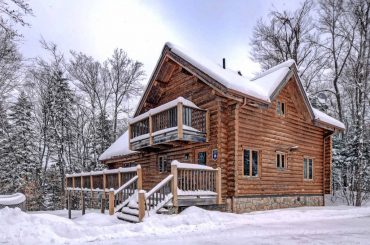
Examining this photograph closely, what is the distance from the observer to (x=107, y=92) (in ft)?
131

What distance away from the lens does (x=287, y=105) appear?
20328mm

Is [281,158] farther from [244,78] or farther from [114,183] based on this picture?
[114,183]

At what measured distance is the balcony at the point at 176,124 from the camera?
53.0 ft

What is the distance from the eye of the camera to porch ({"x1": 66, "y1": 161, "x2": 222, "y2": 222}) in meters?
13.2

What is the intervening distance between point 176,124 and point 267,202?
5943 mm

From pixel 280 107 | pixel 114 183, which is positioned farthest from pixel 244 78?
pixel 114 183

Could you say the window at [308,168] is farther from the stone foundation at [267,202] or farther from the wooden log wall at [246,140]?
the stone foundation at [267,202]

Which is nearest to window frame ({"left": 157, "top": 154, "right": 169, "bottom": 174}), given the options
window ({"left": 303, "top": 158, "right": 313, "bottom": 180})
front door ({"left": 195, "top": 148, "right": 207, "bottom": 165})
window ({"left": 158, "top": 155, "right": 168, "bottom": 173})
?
window ({"left": 158, "top": 155, "right": 168, "bottom": 173})

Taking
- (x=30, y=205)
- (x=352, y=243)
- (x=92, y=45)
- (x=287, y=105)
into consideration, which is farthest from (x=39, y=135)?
(x=352, y=243)

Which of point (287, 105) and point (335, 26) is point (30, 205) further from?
point (335, 26)

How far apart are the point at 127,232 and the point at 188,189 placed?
14.2ft

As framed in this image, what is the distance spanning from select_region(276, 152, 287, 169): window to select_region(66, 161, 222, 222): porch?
5032mm

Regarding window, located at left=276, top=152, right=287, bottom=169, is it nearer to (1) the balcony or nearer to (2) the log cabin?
(2) the log cabin

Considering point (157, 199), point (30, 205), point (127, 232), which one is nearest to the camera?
point (127, 232)
